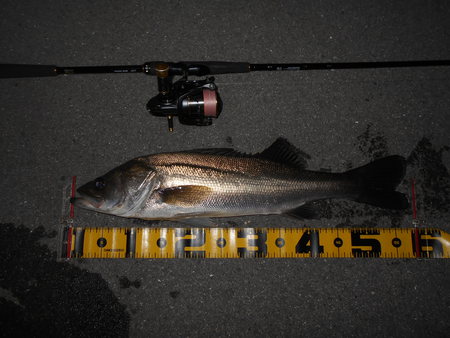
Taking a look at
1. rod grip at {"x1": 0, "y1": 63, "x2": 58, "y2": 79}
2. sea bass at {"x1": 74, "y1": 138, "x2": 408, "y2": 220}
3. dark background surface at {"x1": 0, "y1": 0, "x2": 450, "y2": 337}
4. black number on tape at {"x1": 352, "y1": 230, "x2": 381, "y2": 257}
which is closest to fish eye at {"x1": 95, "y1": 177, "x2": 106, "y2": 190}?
sea bass at {"x1": 74, "y1": 138, "x2": 408, "y2": 220}

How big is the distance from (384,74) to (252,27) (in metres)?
1.32

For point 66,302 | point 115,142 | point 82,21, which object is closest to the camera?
point 66,302

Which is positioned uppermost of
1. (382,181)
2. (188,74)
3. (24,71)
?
(24,71)

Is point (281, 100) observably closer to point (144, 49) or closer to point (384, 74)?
point (384, 74)

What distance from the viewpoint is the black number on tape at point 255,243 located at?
2.54 m

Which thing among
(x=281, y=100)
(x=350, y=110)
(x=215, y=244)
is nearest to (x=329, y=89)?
(x=350, y=110)

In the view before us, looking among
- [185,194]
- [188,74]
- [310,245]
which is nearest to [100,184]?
[185,194]

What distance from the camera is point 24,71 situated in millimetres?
2551

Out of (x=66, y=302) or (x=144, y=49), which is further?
(x=144, y=49)

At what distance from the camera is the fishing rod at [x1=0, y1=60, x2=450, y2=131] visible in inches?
91.0

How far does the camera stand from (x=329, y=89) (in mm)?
2861

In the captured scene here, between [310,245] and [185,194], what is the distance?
1.14 metres

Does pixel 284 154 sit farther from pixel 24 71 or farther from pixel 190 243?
pixel 24 71

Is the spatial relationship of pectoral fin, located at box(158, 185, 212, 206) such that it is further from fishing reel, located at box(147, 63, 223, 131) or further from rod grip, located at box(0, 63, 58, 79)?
rod grip, located at box(0, 63, 58, 79)
